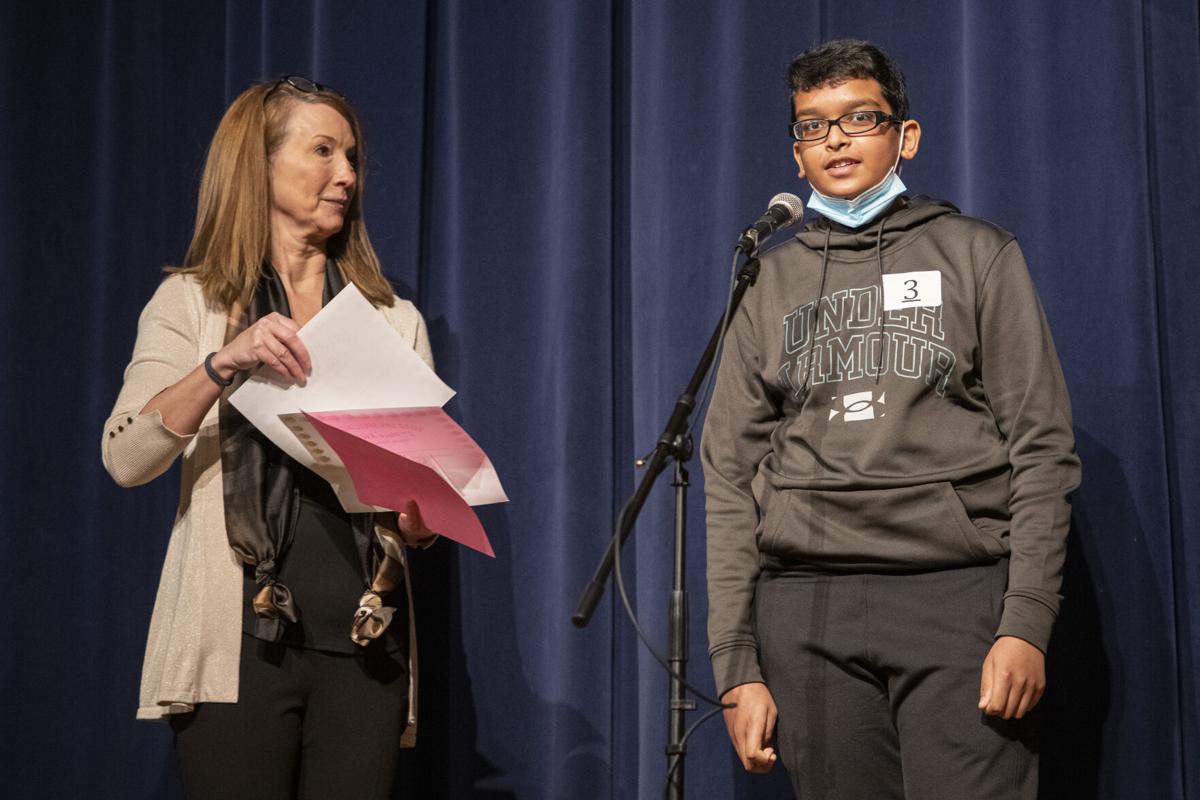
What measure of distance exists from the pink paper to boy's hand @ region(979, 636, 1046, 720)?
74 centimetres

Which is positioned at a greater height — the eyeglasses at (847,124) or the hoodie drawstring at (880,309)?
the eyeglasses at (847,124)

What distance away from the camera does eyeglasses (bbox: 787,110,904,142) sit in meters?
2.10

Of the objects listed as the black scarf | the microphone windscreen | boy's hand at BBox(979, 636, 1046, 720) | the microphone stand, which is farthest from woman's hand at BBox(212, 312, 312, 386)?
boy's hand at BBox(979, 636, 1046, 720)

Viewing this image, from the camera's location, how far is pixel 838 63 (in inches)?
84.4

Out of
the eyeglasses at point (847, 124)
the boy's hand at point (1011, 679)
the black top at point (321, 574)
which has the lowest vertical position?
the boy's hand at point (1011, 679)

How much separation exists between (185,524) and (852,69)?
1.37 metres

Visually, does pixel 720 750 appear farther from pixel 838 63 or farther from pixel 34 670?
pixel 34 670

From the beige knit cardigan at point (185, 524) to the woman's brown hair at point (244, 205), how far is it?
0.20 feet

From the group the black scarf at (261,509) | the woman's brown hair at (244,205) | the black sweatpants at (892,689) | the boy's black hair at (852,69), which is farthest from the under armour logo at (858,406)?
the woman's brown hair at (244,205)

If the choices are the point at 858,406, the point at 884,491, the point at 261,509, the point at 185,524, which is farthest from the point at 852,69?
the point at 185,524

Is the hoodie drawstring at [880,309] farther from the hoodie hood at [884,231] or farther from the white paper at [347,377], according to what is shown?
the white paper at [347,377]

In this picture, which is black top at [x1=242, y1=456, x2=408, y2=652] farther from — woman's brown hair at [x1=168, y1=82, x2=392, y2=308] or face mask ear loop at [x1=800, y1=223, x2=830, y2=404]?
face mask ear loop at [x1=800, y1=223, x2=830, y2=404]

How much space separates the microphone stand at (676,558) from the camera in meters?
1.55

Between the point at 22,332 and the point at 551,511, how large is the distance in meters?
1.51
